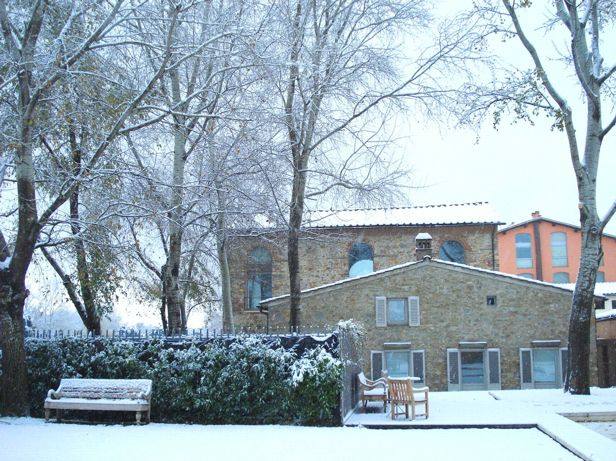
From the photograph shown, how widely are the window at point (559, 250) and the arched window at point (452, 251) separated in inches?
1135

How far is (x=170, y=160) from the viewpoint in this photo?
66.7 feet

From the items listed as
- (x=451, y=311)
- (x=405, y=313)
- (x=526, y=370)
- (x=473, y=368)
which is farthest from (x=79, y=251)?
(x=526, y=370)

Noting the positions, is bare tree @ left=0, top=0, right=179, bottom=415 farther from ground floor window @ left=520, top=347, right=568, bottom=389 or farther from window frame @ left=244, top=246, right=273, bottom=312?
window frame @ left=244, top=246, right=273, bottom=312

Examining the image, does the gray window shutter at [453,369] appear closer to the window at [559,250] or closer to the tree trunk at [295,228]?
the tree trunk at [295,228]

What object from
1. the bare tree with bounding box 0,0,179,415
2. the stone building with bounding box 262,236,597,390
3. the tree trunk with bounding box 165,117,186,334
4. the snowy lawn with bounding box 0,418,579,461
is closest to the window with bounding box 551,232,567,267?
the stone building with bounding box 262,236,597,390

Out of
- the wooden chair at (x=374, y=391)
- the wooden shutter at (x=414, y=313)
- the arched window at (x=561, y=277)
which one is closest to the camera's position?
the wooden chair at (x=374, y=391)

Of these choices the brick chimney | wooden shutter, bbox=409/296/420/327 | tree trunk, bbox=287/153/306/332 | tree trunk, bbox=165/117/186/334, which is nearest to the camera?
tree trunk, bbox=165/117/186/334

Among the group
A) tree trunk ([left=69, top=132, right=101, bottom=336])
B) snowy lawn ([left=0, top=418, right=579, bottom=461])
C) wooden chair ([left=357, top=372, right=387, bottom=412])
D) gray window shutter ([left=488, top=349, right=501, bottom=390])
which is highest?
tree trunk ([left=69, top=132, right=101, bottom=336])

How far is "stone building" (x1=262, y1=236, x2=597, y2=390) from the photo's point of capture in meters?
26.9

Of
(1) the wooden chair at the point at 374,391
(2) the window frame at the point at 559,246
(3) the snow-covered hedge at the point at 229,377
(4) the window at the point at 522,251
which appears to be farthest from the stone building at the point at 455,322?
(4) the window at the point at 522,251

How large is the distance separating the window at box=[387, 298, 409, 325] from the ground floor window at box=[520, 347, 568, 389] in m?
4.68

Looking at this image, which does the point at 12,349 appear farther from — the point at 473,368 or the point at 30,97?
the point at 473,368

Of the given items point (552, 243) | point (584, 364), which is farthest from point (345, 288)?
point (552, 243)

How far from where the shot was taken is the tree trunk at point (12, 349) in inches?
516
